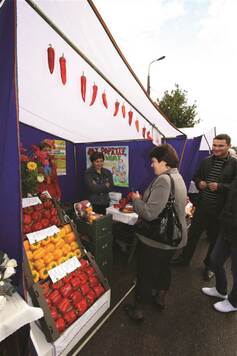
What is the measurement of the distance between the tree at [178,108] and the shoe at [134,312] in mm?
9487

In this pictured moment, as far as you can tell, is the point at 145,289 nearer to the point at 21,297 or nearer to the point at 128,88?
the point at 21,297

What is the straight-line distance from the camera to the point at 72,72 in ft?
6.25

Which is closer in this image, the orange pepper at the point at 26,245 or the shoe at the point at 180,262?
the orange pepper at the point at 26,245

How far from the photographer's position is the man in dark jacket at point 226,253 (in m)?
1.80

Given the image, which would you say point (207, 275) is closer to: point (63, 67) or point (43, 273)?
point (43, 273)

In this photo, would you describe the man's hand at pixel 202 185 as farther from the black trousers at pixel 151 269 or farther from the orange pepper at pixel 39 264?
Result: the orange pepper at pixel 39 264

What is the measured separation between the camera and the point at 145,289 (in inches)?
73.9

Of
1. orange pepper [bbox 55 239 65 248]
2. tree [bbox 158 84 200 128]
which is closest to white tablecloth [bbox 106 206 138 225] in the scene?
orange pepper [bbox 55 239 65 248]

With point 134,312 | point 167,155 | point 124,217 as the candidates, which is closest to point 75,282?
point 134,312

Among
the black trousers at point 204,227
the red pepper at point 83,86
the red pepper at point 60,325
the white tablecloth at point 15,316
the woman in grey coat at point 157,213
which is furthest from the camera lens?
the black trousers at point 204,227

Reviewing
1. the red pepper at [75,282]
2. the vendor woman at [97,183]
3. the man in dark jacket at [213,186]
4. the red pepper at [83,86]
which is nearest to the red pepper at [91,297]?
the red pepper at [75,282]

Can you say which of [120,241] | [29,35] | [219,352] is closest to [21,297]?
[219,352]

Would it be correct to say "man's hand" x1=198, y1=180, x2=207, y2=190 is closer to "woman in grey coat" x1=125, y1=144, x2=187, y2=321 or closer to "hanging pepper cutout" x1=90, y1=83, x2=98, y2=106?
"woman in grey coat" x1=125, y1=144, x2=187, y2=321

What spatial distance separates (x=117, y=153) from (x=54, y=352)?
270 centimetres
